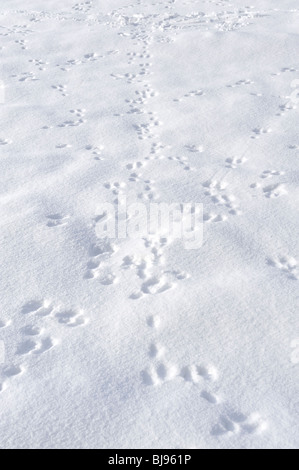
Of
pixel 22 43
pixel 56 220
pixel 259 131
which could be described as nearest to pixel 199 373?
pixel 56 220

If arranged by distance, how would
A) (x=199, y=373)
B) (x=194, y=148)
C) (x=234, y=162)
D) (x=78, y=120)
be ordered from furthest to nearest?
(x=78, y=120)
(x=194, y=148)
(x=234, y=162)
(x=199, y=373)

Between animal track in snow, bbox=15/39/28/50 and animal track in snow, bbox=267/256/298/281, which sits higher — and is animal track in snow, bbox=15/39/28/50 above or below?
above

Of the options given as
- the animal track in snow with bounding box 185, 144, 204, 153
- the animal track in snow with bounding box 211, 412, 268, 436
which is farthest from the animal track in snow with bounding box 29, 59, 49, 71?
the animal track in snow with bounding box 211, 412, 268, 436

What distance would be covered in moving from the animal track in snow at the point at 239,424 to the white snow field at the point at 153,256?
0.01 meters

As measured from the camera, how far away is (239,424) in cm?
304

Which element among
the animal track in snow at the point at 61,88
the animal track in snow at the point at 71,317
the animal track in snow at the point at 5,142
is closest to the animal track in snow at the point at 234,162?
the animal track in snow at the point at 71,317

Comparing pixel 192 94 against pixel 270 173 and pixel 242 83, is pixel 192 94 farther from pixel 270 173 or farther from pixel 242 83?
pixel 270 173

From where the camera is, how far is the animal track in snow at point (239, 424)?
Answer: 9.84 feet

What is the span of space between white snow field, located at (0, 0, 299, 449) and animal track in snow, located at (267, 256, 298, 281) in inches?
0.6

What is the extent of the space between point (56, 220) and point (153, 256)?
124cm

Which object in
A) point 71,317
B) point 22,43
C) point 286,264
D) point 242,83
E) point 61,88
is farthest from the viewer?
point 22,43

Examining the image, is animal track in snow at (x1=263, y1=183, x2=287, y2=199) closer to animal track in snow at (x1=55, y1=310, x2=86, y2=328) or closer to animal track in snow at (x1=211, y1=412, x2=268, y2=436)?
animal track in snow at (x1=55, y1=310, x2=86, y2=328)

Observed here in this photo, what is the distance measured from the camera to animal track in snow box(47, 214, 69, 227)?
16.7 feet

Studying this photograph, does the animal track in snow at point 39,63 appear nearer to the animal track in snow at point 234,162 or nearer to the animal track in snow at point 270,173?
the animal track in snow at point 234,162
